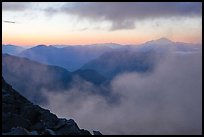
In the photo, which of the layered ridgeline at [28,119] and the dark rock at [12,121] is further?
the layered ridgeline at [28,119]

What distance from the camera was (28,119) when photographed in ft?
117

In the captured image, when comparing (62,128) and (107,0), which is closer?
(107,0)

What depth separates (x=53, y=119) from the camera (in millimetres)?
36875

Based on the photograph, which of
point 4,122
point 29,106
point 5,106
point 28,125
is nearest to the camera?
point 4,122

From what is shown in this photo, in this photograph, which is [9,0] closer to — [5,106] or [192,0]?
[192,0]

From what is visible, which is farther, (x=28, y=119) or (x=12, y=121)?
(x=28, y=119)

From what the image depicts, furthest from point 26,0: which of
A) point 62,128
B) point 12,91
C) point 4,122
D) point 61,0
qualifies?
point 12,91

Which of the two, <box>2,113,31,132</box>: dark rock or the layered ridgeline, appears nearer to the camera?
<box>2,113,31,132</box>: dark rock

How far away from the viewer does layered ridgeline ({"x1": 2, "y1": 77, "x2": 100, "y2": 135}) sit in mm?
32062

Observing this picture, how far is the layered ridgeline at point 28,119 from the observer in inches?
1262

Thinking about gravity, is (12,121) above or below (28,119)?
below

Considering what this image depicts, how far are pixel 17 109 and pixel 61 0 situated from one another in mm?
25718

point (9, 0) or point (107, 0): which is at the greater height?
point (9, 0)

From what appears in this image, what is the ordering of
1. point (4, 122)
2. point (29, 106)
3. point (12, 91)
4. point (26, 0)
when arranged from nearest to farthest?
point (26, 0) < point (4, 122) < point (29, 106) < point (12, 91)
